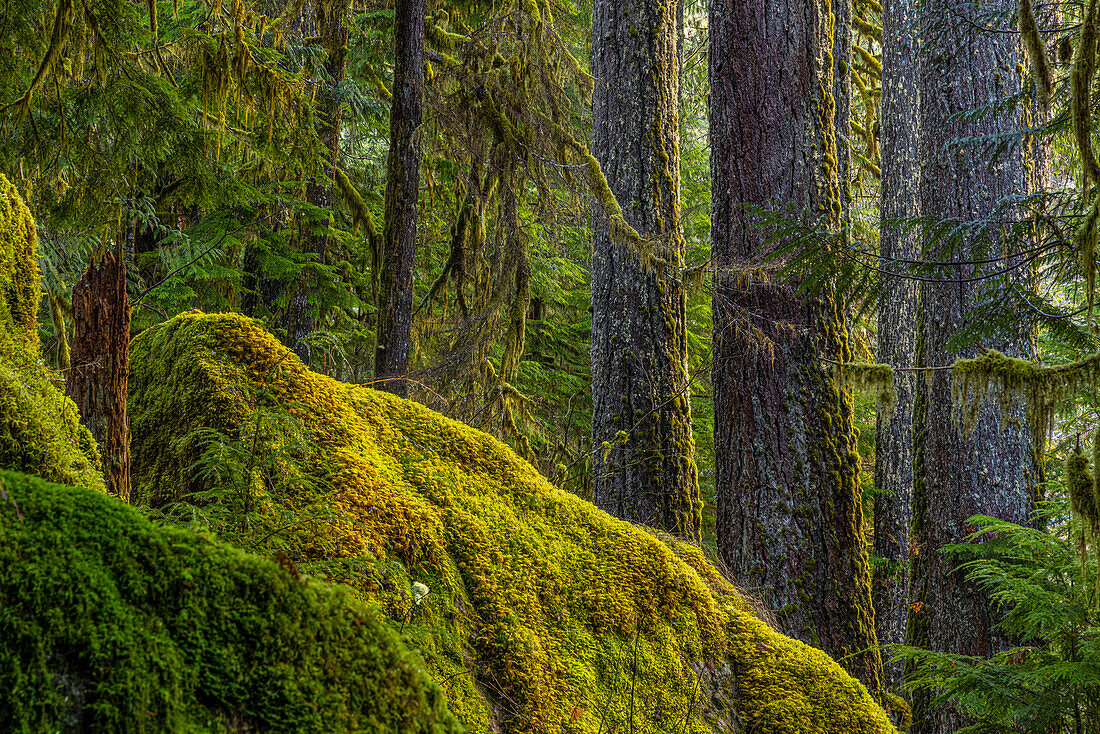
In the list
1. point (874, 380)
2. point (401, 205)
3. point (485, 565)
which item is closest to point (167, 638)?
point (485, 565)

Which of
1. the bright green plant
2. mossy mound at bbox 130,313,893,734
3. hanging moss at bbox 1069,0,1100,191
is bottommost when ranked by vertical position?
the bright green plant

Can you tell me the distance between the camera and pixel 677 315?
665 centimetres

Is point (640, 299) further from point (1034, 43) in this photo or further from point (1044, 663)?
point (1044, 663)

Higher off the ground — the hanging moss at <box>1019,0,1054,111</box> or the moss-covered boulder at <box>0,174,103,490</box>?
the hanging moss at <box>1019,0,1054,111</box>

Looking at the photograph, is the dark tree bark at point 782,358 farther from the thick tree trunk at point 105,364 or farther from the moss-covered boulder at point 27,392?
the moss-covered boulder at point 27,392

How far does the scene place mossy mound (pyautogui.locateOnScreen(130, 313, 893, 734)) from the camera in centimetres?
236

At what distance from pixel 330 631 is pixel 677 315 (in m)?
5.64

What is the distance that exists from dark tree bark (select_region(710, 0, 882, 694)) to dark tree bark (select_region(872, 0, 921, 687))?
425 cm

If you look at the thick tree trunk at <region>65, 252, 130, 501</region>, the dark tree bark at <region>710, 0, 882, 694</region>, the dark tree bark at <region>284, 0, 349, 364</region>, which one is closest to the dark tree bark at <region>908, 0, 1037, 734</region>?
the dark tree bark at <region>710, 0, 882, 694</region>

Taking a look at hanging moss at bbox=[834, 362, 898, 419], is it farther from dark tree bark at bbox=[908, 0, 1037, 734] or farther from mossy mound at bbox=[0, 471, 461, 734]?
mossy mound at bbox=[0, 471, 461, 734]

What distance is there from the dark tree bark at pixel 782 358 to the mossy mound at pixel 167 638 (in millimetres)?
4095

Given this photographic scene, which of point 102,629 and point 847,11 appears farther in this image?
point 847,11

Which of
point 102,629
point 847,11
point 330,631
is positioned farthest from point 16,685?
point 847,11

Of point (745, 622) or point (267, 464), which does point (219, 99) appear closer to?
point (267, 464)
